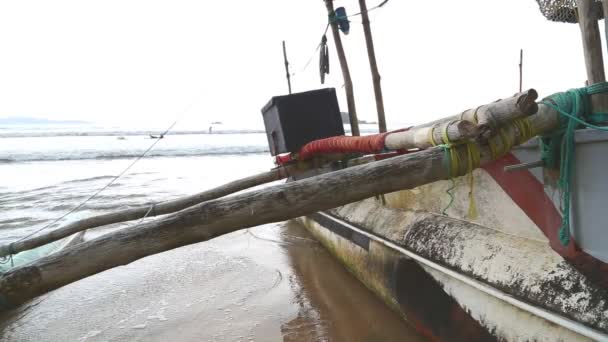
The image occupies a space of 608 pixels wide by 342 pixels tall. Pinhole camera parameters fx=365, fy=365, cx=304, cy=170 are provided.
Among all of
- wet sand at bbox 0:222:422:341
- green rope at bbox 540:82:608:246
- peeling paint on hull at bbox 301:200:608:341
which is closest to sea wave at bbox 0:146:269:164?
wet sand at bbox 0:222:422:341

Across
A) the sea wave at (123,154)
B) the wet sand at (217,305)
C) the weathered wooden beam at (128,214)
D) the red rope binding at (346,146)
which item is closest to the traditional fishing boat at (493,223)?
the red rope binding at (346,146)

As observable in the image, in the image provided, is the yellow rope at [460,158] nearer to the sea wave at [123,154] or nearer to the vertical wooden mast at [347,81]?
the vertical wooden mast at [347,81]

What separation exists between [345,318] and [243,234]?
11.0ft

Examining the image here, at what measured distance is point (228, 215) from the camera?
1.83m

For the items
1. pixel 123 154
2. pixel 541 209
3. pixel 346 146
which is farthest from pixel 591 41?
pixel 123 154

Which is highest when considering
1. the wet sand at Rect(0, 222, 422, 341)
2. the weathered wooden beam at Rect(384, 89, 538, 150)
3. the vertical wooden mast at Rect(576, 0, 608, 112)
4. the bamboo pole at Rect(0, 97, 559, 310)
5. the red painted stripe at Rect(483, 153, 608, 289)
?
the vertical wooden mast at Rect(576, 0, 608, 112)

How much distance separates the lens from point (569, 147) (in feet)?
6.14

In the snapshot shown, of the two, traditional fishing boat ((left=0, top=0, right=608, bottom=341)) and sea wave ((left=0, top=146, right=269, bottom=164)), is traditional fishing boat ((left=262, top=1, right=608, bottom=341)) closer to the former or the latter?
traditional fishing boat ((left=0, top=0, right=608, bottom=341))

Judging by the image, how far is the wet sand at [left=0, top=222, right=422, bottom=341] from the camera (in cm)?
294

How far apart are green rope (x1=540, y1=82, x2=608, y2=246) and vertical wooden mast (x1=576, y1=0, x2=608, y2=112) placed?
1.42 feet

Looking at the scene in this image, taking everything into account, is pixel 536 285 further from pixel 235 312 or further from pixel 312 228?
pixel 312 228

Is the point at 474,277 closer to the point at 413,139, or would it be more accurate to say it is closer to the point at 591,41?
the point at 413,139

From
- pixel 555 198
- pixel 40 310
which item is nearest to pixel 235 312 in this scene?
pixel 40 310

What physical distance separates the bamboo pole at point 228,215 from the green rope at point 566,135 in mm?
62
